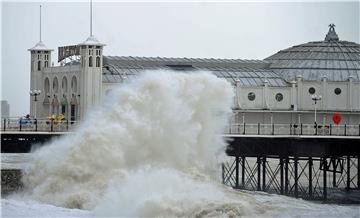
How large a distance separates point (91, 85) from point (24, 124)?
862 centimetres

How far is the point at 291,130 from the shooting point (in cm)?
7138

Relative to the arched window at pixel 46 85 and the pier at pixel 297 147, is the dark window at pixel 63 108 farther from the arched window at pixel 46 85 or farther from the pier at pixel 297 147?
the pier at pixel 297 147

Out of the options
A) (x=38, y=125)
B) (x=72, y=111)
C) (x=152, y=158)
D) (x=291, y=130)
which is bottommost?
(x=152, y=158)

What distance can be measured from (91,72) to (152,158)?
19.5 metres

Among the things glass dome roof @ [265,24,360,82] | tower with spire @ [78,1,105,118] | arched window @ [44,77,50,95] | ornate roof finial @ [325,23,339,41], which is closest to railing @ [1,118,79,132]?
tower with spire @ [78,1,105,118]

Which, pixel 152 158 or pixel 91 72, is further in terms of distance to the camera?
pixel 91 72

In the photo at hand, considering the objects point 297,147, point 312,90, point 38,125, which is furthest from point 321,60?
point 38,125

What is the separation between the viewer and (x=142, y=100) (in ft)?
198

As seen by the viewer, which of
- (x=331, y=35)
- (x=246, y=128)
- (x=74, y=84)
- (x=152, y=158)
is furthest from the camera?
(x=331, y=35)

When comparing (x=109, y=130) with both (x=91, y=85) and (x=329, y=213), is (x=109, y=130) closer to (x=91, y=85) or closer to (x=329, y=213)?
(x=329, y=213)

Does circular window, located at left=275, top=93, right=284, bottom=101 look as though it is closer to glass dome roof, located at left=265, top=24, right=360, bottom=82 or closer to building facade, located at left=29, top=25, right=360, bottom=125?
building facade, located at left=29, top=25, right=360, bottom=125

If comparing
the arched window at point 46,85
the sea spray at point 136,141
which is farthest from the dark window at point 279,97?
the sea spray at point 136,141

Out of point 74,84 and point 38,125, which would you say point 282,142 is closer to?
point 38,125

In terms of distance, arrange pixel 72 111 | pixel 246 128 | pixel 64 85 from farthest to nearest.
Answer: pixel 64 85 < pixel 72 111 < pixel 246 128
